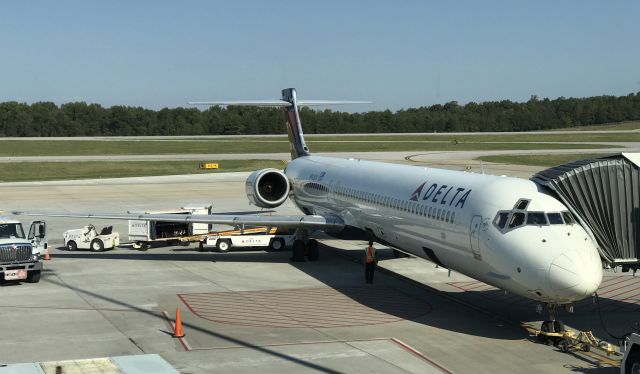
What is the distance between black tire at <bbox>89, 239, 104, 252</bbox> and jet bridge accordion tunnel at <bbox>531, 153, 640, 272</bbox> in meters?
18.7

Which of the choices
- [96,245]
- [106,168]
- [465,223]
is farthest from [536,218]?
[106,168]

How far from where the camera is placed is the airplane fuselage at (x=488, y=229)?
17516 millimetres

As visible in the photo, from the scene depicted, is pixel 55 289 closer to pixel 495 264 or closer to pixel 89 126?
pixel 495 264

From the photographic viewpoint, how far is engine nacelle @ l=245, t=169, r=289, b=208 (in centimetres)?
3412

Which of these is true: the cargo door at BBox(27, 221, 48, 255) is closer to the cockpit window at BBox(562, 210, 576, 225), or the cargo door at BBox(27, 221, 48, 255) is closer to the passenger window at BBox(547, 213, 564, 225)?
the passenger window at BBox(547, 213, 564, 225)

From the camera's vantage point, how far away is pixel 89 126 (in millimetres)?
163250

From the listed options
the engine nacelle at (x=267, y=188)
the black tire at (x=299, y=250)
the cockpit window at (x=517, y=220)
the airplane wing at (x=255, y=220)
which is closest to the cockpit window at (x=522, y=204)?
the cockpit window at (x=517, y=220)

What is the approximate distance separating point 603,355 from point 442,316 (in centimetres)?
460

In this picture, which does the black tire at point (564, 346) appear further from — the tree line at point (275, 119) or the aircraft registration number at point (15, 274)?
the tree line at point (275, 119)

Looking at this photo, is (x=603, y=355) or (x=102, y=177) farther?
(x=102, y=177)

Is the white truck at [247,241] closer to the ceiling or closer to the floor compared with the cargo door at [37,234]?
closer to the floor

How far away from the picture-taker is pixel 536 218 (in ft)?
59.9

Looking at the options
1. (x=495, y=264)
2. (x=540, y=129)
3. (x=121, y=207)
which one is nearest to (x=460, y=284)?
(x=495, y=264)

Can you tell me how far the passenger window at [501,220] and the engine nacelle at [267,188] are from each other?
16.5 meters
